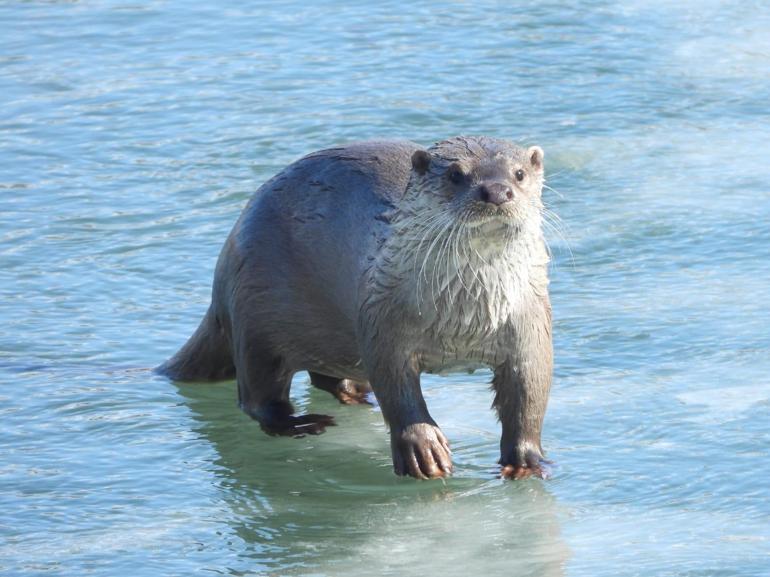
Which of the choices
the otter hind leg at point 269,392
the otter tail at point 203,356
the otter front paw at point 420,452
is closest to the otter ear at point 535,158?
the otter front paw at point 420,452

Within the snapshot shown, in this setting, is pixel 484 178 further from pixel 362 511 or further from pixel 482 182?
pixel 362 511

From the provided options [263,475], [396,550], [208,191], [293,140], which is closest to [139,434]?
[263,475]

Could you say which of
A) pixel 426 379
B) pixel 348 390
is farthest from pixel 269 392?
pixel 426 379

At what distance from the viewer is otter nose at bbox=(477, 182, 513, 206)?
14.0ft

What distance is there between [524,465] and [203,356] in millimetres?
1397

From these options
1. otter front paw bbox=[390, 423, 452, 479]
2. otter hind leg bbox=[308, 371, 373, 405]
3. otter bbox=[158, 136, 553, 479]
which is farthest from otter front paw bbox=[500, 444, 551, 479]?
otter hind leg bbox=[308, 371, 373, 405]

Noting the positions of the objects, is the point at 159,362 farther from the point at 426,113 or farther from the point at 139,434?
the point at 426,113

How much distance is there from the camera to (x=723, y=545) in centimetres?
407

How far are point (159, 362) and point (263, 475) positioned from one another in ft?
3.44

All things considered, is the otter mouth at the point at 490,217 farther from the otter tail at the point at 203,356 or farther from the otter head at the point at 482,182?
the otter tail at the point at 203,356

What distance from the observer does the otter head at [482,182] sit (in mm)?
4320

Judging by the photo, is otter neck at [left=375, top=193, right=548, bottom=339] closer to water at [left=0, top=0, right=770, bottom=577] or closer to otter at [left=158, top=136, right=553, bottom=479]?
otter at [left=158, top=136, right=553, bottom=479]

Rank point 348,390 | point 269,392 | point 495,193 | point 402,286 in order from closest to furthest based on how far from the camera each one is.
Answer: point 495,193 < point 402,286 < point 269,392 < point 348,390

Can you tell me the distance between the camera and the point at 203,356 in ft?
18.2
